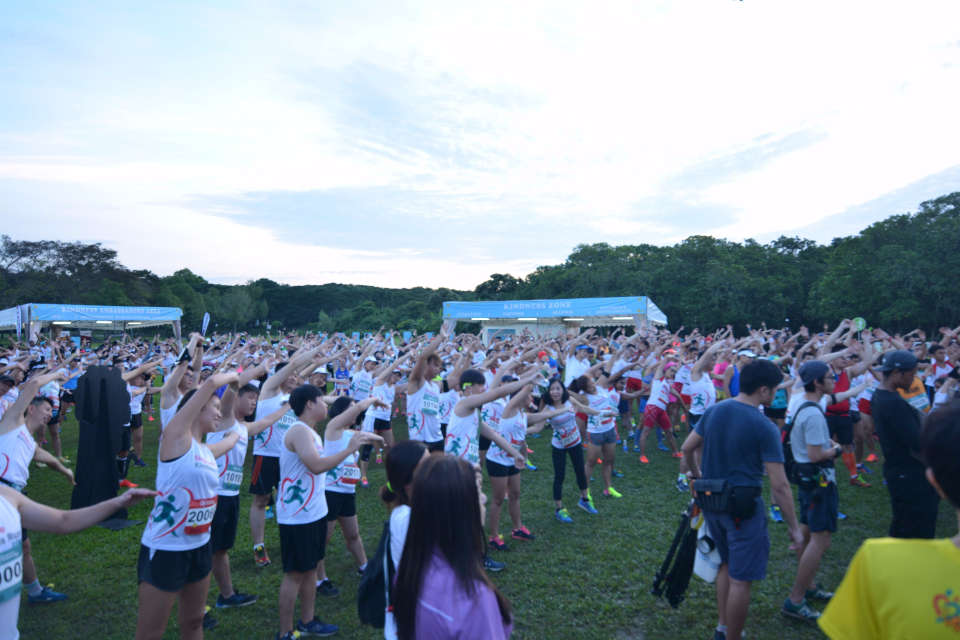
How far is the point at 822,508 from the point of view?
4.46 metres

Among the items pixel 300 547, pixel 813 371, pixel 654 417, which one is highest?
pixel 813 371

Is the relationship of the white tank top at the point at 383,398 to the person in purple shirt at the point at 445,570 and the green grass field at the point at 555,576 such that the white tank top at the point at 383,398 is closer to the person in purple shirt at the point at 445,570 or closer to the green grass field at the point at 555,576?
the green grass field at the point at 555,576

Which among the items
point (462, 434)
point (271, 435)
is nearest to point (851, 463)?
point (462, 434)

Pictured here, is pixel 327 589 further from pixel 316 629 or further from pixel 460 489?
pixel 460 489

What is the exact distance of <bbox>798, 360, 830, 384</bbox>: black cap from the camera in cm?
465

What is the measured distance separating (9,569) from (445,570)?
78.2 inches

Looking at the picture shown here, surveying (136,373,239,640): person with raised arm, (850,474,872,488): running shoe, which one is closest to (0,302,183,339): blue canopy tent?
(136,373,239,640): person with raised arm

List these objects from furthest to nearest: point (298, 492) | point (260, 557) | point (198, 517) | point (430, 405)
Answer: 1. point (430, 405)
2. point (260, 557)
3. point (298, 492)
4. point (198, 517)

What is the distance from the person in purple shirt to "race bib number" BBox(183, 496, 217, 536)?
82.6 inches

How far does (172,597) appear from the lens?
10.9 feet

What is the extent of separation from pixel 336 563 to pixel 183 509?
3.10 metres

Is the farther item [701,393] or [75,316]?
[75,316]

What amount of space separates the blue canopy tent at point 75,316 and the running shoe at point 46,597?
20323mm

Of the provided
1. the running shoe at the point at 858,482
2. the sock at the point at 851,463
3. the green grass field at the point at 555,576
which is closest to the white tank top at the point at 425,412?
the green grass field at the point at 555,576
